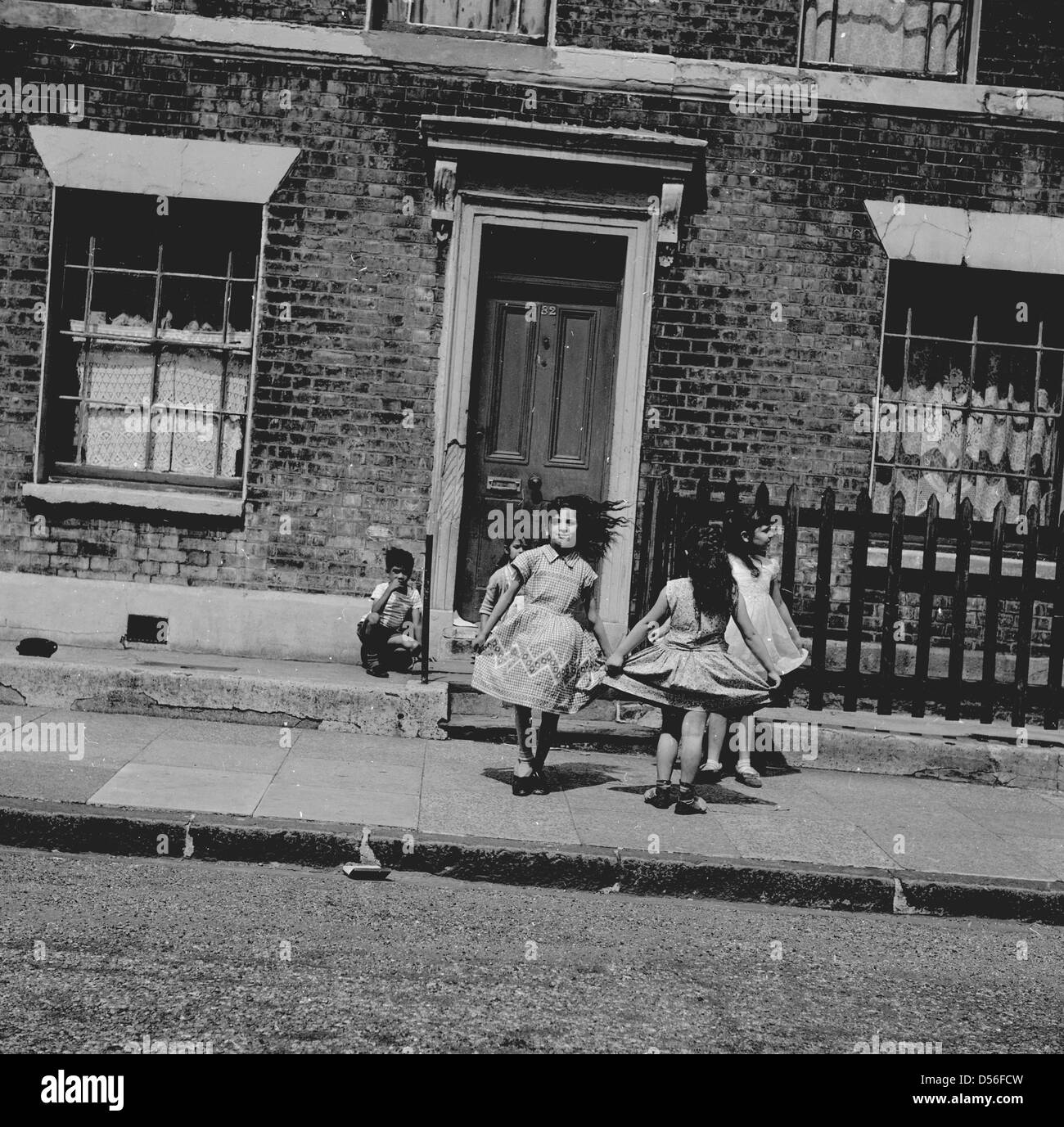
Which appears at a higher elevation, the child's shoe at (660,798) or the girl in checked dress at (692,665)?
the girl in checked dress at (692,665)

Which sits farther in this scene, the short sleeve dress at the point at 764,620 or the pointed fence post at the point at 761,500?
the pointed fence post at the point at 761,500

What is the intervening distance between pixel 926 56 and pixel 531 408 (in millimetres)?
3812

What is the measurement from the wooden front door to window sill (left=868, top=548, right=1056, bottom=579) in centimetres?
202

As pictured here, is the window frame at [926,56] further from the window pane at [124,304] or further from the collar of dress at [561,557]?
the window pane at [124,304]

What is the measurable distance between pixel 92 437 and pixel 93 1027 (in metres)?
6.50

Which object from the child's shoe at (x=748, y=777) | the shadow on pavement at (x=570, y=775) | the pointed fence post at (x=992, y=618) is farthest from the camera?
the pointed fence post at (x=992, y=618)

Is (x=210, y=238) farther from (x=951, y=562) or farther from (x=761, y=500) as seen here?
(x=951, y=562)

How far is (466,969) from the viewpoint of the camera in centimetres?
420

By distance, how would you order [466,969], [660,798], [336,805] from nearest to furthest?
[466,969], [336,805], [660,798]

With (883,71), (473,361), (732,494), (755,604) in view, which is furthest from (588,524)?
(883,71)

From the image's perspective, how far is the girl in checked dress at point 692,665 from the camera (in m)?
6.54

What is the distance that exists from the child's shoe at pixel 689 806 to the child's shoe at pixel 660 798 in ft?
0.39

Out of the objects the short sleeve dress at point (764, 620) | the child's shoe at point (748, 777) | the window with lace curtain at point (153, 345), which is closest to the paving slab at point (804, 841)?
the child's shoe at point (748, 777)

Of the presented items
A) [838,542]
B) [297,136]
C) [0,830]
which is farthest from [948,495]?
[0,830]
